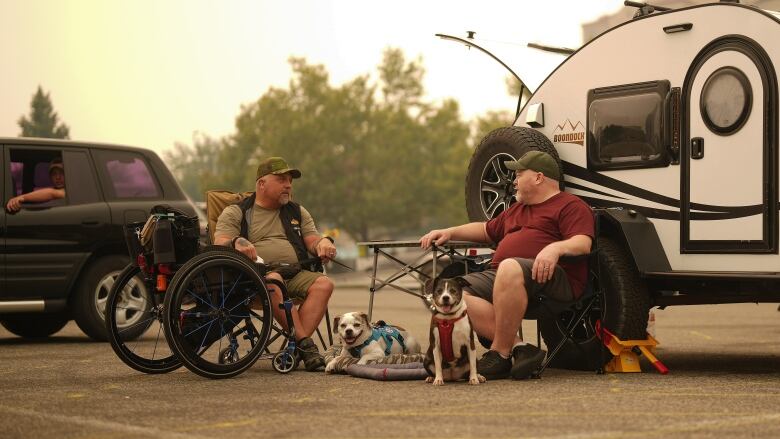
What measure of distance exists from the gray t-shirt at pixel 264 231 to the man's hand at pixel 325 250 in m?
0.19

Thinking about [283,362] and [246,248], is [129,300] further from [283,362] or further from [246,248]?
[283,362]

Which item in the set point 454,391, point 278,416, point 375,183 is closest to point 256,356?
point 454,391

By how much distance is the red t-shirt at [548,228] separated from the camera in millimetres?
8234

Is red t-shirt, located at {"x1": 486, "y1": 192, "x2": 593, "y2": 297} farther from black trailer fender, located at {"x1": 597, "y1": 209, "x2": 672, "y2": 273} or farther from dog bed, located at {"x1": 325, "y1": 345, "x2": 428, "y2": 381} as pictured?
dog bed, located at {"x1": 325, "y1": 345, "x2": 428, "y2": 381}

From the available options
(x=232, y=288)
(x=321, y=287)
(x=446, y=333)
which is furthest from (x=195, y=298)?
(x=446, y=333)

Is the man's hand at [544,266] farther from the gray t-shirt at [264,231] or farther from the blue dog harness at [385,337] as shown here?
the gray t-shirt at [264,231]

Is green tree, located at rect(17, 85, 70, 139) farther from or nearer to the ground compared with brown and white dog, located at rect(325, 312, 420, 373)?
farther from the ground

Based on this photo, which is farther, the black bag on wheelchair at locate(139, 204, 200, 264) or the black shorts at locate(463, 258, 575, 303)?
the black bag on wheelchair at locate(139, 204, 200, 264)

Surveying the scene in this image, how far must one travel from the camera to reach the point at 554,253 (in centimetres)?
793

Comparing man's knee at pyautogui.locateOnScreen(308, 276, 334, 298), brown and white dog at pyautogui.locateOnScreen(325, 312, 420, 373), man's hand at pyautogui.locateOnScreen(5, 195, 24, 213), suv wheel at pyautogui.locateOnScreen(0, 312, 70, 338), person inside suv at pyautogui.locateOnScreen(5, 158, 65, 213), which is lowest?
suv wheel at pyautogui.locateOnScreen(0, 312, 70, 338)

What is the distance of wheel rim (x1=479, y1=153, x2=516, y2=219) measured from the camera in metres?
10.0

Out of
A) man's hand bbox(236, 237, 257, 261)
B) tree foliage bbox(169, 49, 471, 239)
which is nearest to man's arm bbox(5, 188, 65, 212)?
man's hand bbox(236, 237, 257, 261)

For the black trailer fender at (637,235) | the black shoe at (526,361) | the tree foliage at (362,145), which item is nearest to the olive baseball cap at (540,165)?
the black trailer fender at (637,235)

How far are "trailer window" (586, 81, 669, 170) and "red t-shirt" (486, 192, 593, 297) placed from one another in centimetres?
91
